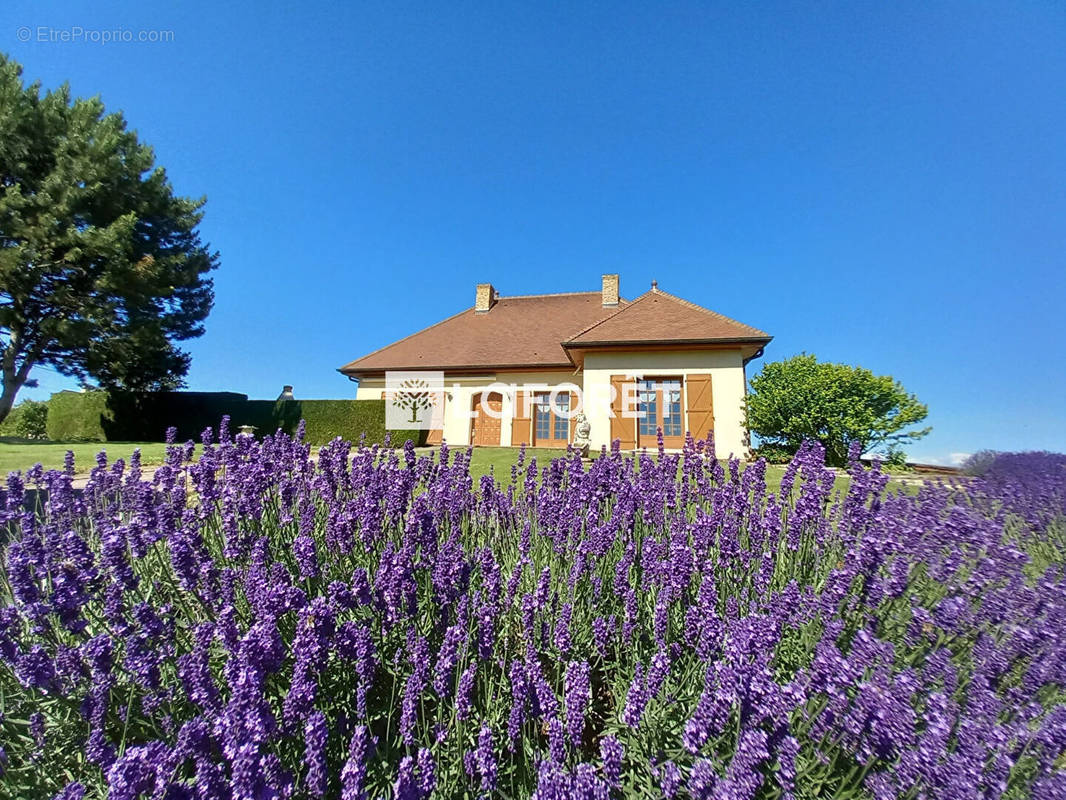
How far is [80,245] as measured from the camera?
15.9 m

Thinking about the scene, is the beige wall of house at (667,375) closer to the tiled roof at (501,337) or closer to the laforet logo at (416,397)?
the tiled roof at (501,337)

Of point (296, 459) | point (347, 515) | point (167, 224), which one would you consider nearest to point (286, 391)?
point (167, 224)

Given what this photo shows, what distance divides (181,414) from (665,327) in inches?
765

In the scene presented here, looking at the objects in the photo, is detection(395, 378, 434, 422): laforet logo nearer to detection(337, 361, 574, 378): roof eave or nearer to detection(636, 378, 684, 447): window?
detection(337, 361, 574, 378): roof eave

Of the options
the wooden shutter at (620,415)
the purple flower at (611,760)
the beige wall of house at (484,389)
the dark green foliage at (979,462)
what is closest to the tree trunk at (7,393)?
the beige wall of house at (484,389)

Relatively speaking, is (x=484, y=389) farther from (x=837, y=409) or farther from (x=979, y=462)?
(x=979, y=462)

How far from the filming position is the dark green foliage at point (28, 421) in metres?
21.2

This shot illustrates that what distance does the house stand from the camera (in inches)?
539

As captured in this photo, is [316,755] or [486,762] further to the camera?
[486,762]

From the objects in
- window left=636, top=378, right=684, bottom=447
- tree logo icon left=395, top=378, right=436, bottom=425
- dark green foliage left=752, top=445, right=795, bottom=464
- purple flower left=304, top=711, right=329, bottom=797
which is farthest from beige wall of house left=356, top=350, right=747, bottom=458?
purple flower left=304, top=711, right=329, bottom=797

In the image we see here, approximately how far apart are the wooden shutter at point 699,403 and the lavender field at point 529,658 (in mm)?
10886

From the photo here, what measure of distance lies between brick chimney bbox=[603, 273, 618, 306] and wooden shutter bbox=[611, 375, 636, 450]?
6.33m

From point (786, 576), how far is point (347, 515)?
220 centimetres

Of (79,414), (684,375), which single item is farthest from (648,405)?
(79,414)
